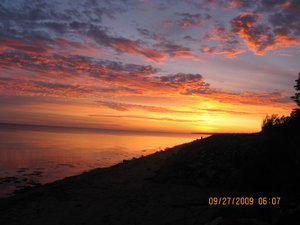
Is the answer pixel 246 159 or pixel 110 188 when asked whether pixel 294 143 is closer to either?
pixel 246 159

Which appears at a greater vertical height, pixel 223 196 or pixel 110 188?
pixel 223 196

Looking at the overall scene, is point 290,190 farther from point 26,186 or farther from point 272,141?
point 26,186

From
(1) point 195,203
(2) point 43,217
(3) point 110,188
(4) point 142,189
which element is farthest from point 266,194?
(2) point 43,217

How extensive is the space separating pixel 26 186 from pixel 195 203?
503 inches

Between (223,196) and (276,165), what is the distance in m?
2.64

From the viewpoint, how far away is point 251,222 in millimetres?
5297

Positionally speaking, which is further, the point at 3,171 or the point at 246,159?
the point at 3,171

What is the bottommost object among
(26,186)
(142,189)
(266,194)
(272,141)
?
(26,186)

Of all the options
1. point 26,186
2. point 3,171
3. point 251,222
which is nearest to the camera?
point 251,222

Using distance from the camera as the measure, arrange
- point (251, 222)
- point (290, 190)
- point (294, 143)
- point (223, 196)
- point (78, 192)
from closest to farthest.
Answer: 1. point (251, 222)
2. point (290, 190)
3. point (223, 196)
4. point (294, 143)
5. point (78, 192)

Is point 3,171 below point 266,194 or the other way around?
below

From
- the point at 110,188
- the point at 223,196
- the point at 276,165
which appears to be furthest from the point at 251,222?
the point at 110,188

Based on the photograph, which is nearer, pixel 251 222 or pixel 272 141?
pixel 251 222

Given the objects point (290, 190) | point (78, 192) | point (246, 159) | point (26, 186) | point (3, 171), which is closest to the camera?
point (290, 190)
